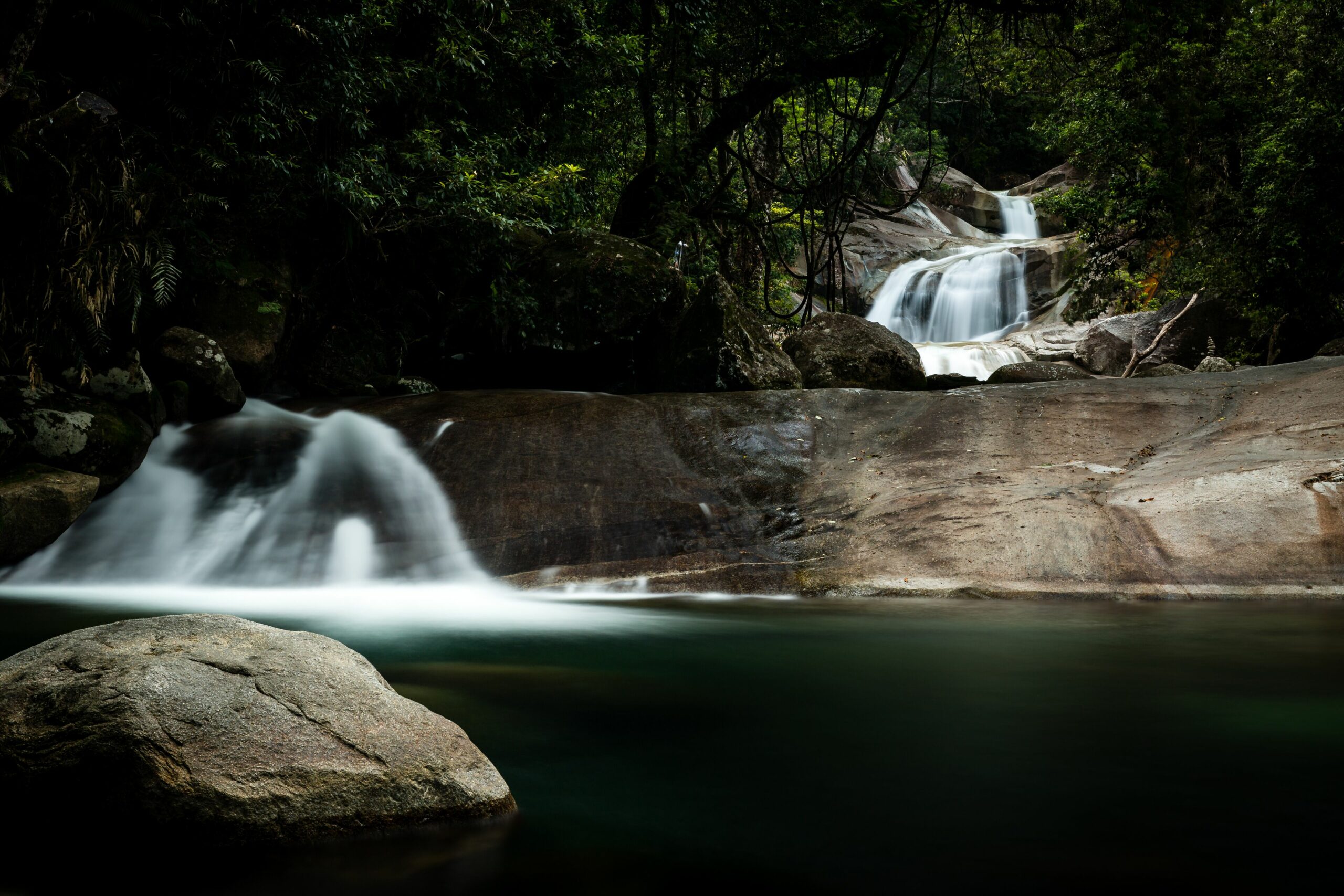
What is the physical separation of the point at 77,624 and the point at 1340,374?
1040 centimetres

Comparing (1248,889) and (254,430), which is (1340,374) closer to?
(1248,889)

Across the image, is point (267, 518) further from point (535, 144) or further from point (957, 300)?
point (957, 300)

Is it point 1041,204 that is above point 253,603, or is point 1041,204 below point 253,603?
above

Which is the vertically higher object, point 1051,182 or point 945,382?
point 1051,182

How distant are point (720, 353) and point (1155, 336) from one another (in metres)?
10.9

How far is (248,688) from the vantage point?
2652mm

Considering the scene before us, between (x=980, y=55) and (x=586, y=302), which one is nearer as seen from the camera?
(x=586, y=302)

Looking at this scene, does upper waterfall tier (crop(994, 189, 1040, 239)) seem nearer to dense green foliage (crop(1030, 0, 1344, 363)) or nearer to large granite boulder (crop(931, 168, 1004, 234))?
large granite boulder (crop(931, 168, 1004, 234))

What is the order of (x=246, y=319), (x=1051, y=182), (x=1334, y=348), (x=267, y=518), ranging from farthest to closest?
(x=1051, y=182), (x=1334, y=348), (x=246, y=319), (x=267, y=518)

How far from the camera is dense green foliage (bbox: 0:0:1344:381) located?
802 cm

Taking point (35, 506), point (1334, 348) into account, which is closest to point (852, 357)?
point (1334, 348)

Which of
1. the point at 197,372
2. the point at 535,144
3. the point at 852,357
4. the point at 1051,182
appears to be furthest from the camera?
the point at 1051,182

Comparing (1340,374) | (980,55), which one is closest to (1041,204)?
(980,55)

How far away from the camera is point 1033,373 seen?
42.7 ft
